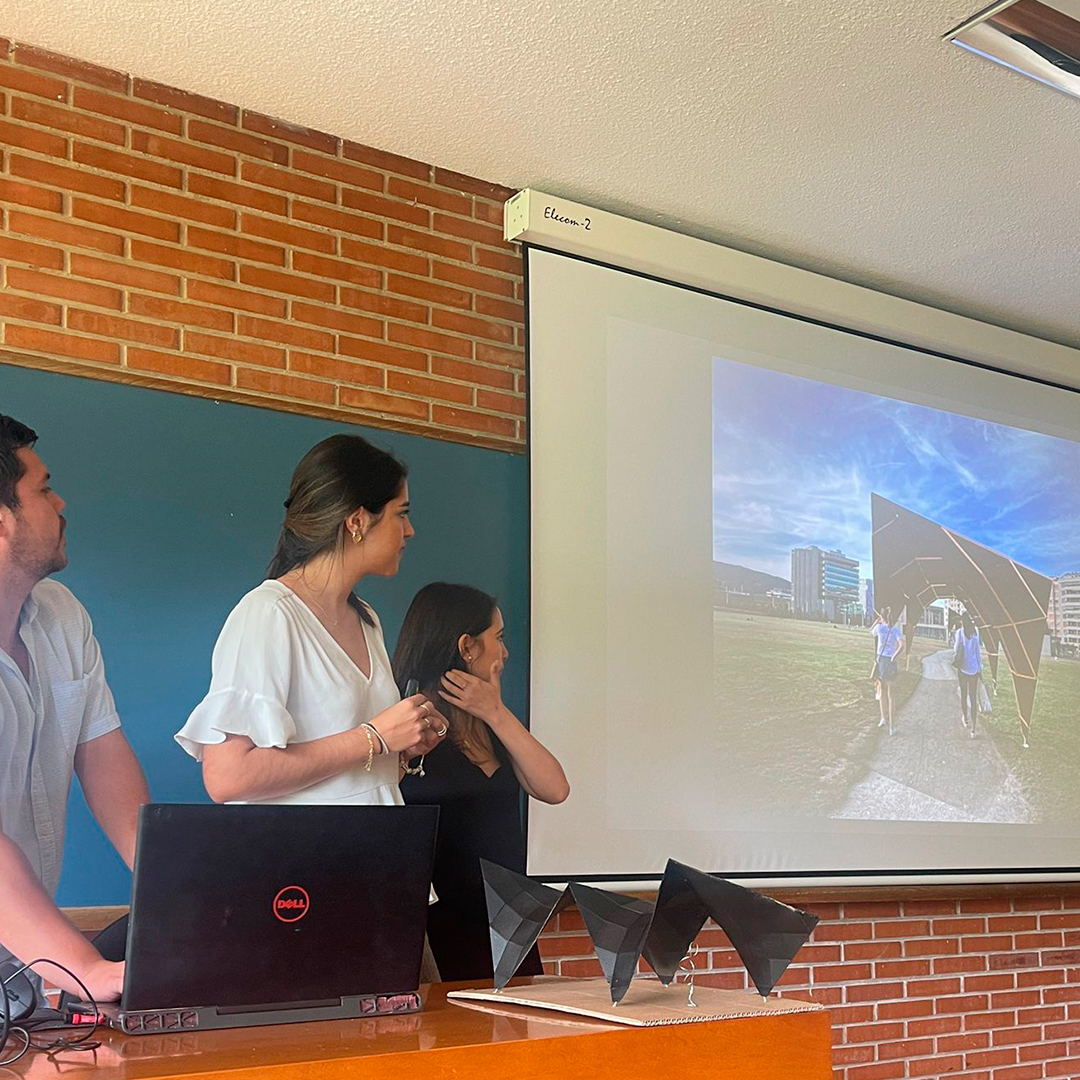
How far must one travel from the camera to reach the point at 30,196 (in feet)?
8.78

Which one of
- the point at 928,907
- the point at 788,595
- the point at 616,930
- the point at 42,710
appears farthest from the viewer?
the point at 928,907

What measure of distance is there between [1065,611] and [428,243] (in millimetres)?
2634

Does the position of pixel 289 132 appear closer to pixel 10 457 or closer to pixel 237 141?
pixel 237 141

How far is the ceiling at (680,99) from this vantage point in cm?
265

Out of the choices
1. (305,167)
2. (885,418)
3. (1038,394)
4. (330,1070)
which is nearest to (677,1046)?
(330,1070)

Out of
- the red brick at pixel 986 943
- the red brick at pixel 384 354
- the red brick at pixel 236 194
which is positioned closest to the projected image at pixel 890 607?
the red brick at pixel 986 943

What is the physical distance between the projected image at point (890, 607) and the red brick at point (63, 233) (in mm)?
1704

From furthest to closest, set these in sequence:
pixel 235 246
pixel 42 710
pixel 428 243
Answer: pixel 428 243 → pixel 235 246 → pixel 42 710

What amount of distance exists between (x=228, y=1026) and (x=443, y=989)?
573 mm

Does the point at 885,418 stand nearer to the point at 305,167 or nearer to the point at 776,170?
the point at 776,170

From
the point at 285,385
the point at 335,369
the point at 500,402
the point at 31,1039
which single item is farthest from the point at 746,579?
the point at 31,1039

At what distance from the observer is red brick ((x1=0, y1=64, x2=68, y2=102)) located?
269 cm

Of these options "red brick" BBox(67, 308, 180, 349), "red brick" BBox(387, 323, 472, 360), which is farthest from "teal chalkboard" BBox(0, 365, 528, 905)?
"red brick" BBox(387, 323, 472, 360)

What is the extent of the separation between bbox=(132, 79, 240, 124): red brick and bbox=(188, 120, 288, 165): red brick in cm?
3
